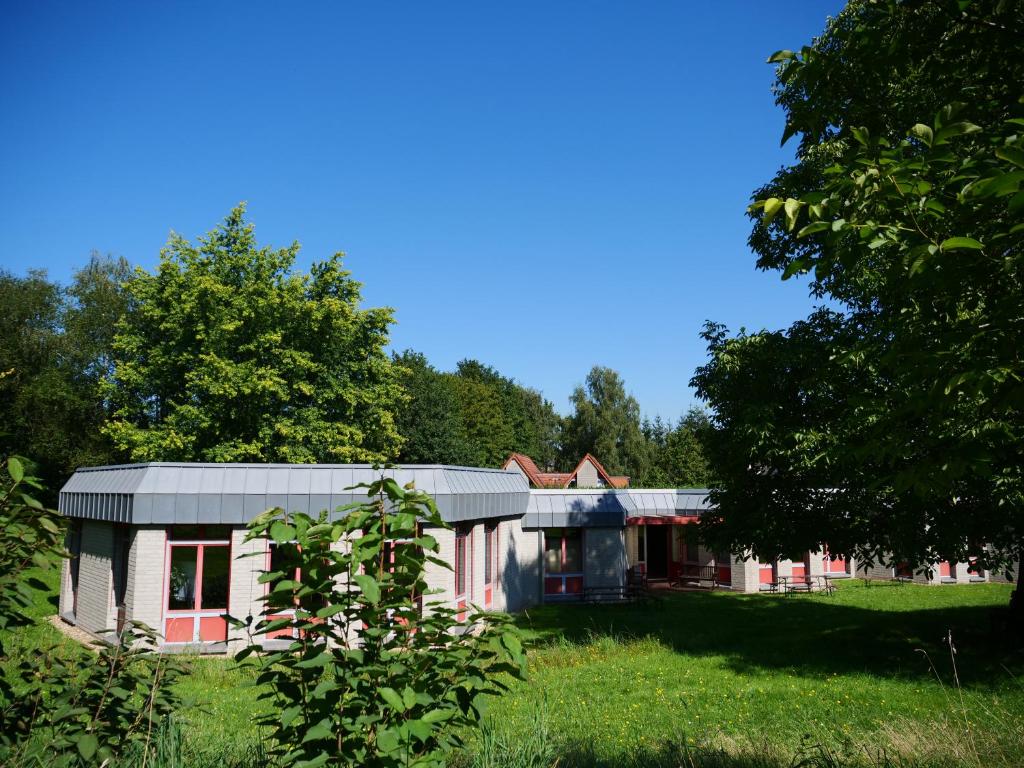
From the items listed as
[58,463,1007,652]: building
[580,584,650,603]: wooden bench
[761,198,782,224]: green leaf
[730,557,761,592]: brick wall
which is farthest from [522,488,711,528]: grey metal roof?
[761,198,782,224]: green leaf

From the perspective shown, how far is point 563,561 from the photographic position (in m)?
24.6

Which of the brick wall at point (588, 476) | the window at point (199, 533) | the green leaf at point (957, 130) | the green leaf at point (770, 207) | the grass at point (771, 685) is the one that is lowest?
the grass at point (771, 685)

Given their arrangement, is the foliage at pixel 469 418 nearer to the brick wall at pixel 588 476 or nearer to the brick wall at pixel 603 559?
the brick wall at pixel 588 476

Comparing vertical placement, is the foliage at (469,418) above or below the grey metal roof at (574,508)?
above

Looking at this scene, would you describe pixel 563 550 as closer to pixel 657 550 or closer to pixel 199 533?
pixel 657 550

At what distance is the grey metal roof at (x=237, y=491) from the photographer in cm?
1488

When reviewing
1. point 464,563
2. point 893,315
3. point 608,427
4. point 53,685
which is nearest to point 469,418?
point 608,427

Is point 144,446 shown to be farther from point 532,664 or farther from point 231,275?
point 532,664

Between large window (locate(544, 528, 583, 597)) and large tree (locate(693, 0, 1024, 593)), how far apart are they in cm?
932

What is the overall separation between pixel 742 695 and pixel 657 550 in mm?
20375

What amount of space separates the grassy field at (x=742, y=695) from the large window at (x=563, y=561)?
10.2 ft

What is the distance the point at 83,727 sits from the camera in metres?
3.89

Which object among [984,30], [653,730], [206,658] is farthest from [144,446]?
[984,30]

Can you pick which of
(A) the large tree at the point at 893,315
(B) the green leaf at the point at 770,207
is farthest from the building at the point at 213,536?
(B) the green leaf at the point at 770,207
